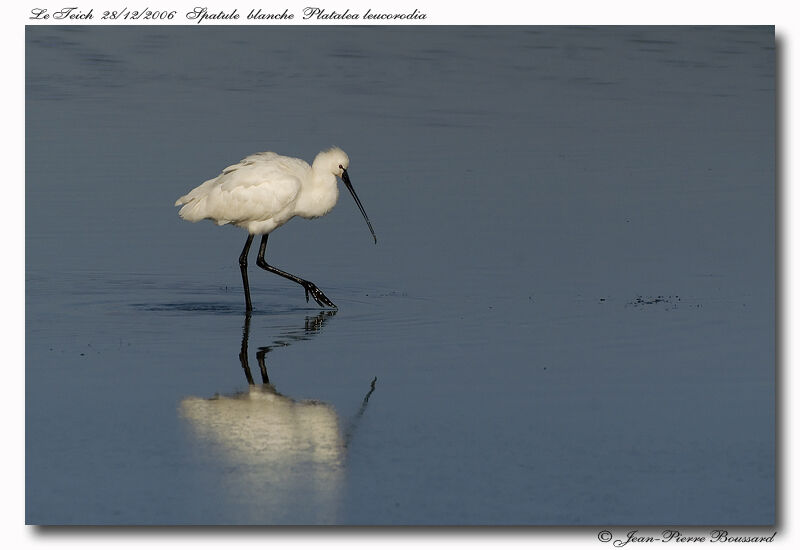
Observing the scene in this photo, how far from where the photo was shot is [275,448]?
27.9 feet

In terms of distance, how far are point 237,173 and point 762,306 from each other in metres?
4.45

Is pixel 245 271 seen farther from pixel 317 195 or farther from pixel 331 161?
pixel 331 161

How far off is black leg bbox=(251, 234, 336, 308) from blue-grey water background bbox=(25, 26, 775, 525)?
187 millimetres

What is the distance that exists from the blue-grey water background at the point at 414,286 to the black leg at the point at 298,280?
19 cm

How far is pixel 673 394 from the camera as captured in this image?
9773 millimetres

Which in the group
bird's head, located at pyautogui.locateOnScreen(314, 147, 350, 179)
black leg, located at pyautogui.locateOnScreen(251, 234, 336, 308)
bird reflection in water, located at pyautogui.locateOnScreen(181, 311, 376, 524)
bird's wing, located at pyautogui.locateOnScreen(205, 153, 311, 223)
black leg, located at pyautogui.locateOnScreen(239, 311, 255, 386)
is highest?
bird's head, located at pyautogui.locateOnScreen(314, 147, 350, 179)

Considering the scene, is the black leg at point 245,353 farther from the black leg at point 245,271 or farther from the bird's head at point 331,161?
the bird's head at point 331,161

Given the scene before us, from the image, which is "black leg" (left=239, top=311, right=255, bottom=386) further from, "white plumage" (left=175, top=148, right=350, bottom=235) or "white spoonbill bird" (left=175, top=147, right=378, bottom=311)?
"white plumage" (left=175, top=148, right=350, bottom=235)

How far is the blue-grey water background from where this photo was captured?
822cm

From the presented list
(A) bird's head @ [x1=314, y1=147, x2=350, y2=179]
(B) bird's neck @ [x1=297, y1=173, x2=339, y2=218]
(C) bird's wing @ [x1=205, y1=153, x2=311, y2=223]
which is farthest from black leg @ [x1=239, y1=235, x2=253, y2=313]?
(A) bird's head @ [x1=314, y1=147, x2=350, y2=179]

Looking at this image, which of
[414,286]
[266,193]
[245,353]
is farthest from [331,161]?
[245,353]

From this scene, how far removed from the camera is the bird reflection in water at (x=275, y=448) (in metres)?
7.70

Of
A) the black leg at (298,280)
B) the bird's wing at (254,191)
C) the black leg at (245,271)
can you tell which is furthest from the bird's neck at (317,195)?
the black leg at (245,271)
